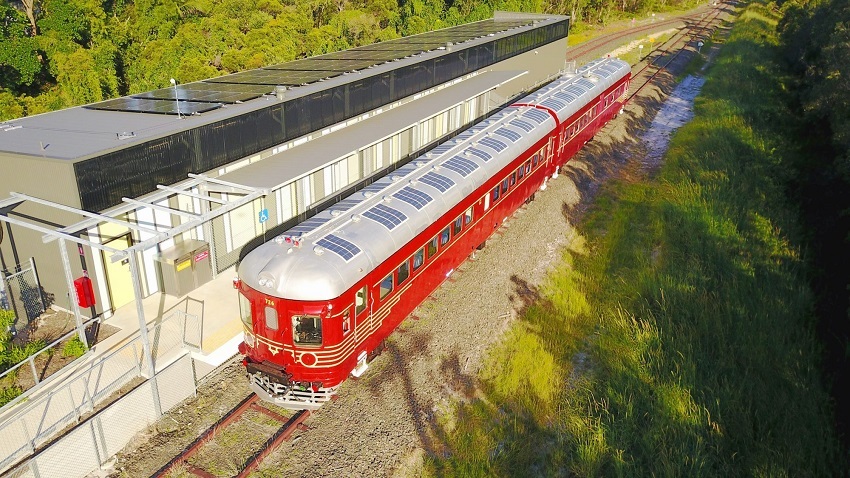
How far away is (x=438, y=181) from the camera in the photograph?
54.4 feet

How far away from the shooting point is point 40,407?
1257cm

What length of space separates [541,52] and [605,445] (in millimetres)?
33862

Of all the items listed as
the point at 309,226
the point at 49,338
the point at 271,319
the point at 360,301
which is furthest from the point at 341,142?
the point at 49,338

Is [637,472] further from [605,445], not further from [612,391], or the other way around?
[612,391]

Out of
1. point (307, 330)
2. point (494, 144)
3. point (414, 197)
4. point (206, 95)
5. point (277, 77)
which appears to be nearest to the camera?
point (307, 330)

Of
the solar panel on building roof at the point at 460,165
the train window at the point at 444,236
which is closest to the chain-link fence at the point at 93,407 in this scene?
the train window at the point at 444,236

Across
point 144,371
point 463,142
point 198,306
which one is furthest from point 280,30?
point 144,371

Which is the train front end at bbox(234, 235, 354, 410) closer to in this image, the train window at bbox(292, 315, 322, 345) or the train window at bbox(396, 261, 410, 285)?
the train window at bbox(292, 315, 322, 345)

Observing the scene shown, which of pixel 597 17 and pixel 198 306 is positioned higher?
pixel 597 17

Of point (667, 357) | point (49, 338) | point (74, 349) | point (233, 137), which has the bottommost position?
point (667, 357)

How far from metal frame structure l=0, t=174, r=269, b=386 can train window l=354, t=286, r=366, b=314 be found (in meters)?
3.74

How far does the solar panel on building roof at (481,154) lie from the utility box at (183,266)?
8644 millimetres

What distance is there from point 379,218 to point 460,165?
4547 millimetres

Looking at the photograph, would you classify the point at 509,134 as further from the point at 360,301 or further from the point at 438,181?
the point at 360,301
